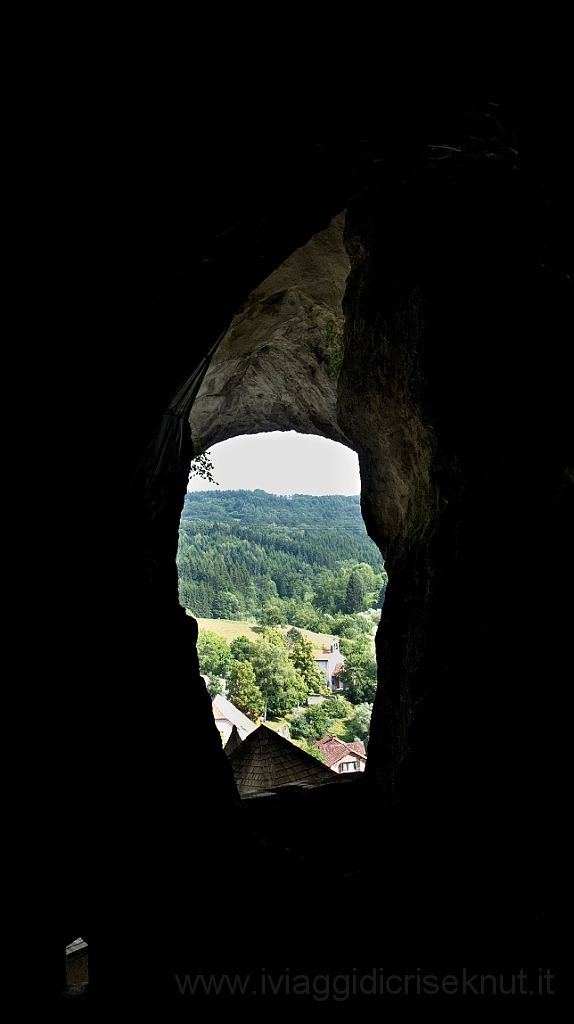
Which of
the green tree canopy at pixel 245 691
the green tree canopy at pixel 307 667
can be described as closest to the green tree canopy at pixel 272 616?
the green tree canopy at pixel 307 667

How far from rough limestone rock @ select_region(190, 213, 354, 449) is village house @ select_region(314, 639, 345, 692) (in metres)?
36.5

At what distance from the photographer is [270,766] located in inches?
426

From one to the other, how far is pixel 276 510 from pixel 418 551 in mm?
107802

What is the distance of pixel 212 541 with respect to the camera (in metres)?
78.2

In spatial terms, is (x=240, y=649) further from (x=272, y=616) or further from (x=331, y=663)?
(x=272, y=616)

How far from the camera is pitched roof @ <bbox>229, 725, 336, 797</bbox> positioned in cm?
1045

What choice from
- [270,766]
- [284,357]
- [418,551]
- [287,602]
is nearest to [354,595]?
[287,602]

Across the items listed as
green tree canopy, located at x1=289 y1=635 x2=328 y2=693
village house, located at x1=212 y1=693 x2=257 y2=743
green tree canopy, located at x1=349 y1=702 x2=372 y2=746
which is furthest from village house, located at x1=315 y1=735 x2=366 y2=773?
green tree canopy, located at x1=289 y1=635 x2=328 y2=693

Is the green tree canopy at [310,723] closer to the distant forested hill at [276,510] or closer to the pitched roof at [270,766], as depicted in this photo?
the pitched roof at [270,766]

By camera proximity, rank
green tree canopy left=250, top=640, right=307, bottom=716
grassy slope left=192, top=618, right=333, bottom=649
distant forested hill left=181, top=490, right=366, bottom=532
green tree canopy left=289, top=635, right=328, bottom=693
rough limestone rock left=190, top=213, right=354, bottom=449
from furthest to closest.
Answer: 1. distant forested hill left=181, top=490, right=366, bottom=532
2. grassy slope left=192, top=618, right=333, bottom=649
3. green tree canopy left=289, top=635, right=328, bottom=693
4. green tree canopy left=250, top=640, right=307, bottom=716
5. rough limestone rock left=190, top=213, right=354, bottom=449

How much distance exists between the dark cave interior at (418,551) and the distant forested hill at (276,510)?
291ft

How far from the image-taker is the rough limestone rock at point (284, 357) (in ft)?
27.6

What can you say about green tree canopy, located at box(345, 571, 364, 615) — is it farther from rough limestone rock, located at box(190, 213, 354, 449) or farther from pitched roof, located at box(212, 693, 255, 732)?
rough limestone rock, located at box(190, 213, 354, 449)

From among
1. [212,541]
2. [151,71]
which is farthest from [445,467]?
[212,541]
